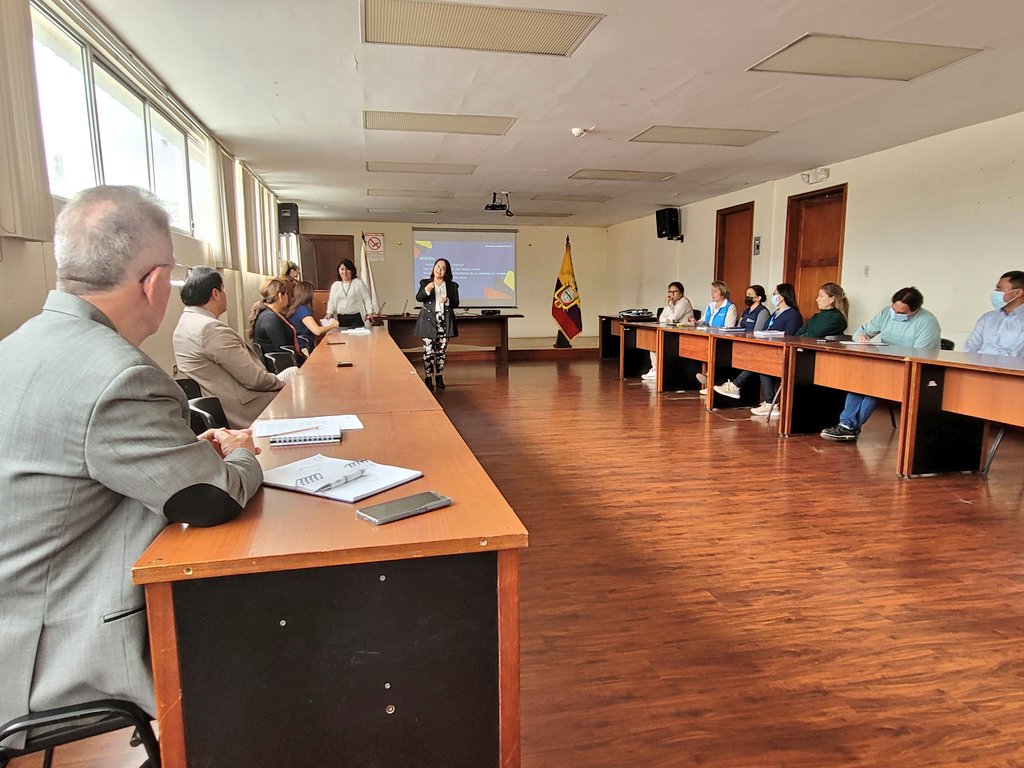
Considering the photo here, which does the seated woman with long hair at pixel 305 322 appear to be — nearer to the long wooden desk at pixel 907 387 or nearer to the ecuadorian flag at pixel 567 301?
the long wooden desk at pixel 907 387

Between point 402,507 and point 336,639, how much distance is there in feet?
0.81

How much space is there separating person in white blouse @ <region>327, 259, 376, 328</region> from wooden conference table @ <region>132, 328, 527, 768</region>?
6486 mm

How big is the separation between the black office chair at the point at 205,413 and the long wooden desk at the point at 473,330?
6502 mm

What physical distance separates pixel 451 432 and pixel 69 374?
1023 millimetres

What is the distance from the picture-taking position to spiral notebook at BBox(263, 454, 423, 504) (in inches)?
50.1

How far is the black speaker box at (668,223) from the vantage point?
33.3 ft

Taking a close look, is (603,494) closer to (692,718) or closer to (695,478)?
(695,478)

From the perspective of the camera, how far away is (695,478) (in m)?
3.73

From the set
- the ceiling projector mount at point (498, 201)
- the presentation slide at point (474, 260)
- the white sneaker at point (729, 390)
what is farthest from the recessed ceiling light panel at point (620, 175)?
the presentation slide at point (474, 260)

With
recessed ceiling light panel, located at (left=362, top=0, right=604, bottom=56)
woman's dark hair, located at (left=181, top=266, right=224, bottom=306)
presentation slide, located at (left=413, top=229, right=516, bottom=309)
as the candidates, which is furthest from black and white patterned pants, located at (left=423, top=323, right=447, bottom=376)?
presentation slide, located at (left=413, top=229, right=516, bottom=309)

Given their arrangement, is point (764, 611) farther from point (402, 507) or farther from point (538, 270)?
point (538, 270)

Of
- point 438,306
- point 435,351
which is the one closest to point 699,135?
point 438,306

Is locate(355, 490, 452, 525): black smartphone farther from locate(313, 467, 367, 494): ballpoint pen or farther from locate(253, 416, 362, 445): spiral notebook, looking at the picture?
locate(253, 416, 362, 445): spiral notebook

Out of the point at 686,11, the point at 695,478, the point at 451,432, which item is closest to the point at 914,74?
the point at 686,11
